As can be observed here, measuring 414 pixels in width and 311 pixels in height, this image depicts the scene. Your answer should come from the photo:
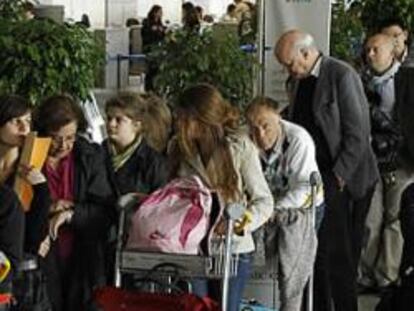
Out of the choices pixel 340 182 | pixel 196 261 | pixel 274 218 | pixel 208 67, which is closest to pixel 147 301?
pixel 196 261

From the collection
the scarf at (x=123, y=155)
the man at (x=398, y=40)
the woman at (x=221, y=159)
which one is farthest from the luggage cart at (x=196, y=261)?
the man at (x=398, y=40)

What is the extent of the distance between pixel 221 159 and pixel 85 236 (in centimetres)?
67

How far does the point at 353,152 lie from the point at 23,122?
2.14 m

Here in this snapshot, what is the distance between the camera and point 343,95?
6312 millimetres

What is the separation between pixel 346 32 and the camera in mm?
9641

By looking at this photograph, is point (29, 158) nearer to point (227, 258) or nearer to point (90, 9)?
point (227, 258)

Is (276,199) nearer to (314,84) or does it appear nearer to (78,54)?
(314,84)

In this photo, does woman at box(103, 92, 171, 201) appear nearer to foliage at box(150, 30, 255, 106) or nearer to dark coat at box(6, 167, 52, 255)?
dark coat at box(6, 167, 52, 255)

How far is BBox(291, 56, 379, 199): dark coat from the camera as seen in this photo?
6.30 m

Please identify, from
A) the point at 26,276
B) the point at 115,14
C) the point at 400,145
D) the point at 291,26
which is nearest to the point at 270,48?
the point at 291,26

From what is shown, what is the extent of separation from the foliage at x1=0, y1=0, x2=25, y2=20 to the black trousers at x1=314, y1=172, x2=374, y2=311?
2.88 meters

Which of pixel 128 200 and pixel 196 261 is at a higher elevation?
pixel 128 200

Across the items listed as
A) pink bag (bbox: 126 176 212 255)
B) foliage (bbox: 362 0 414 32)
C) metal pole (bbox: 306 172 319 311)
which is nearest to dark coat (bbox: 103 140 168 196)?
pink bag (bbox: 126 176 212 255)

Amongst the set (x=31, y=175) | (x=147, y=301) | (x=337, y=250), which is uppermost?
(x=31, y=175)
